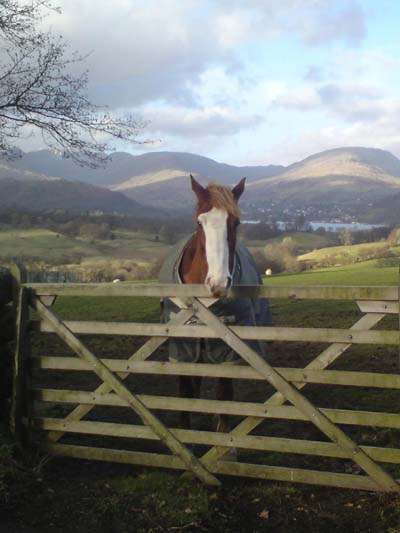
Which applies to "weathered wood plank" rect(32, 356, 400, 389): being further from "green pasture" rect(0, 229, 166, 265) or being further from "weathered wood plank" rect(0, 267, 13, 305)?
"green pasture" rect(0, 229, 166, 265)

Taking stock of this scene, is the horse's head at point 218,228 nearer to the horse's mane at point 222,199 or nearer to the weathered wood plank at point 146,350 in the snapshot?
the horse's mane at point 222,199

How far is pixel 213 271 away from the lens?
491 cm

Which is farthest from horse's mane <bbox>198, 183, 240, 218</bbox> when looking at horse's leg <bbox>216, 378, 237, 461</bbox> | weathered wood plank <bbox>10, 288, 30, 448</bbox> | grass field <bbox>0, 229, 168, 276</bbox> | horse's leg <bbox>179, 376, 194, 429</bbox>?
grass field <bbox>0, 229, 168, 276</bbox>

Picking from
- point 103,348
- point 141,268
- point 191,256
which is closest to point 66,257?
A: point 141,268

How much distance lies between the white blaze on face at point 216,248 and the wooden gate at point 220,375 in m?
0.34

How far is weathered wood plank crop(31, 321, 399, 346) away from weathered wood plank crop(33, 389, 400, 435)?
2.19ft

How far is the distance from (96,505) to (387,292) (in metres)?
3.39

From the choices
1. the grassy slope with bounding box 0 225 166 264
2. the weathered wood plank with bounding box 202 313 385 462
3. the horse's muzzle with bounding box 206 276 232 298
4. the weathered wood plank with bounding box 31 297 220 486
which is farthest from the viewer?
the grassy slope with bounding box 0 225 166 264

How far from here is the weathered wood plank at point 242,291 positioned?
191 inches

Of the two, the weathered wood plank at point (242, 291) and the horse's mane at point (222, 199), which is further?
the horse's mane at point (222, 199)

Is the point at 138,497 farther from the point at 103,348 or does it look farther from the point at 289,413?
the point at 103,348

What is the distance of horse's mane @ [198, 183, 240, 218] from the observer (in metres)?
5.44

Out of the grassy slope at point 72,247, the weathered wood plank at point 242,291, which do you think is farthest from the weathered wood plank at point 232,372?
the grassy slope at point 72,247

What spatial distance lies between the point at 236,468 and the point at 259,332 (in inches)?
55.7
